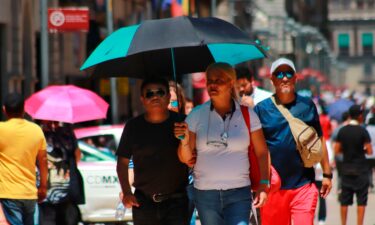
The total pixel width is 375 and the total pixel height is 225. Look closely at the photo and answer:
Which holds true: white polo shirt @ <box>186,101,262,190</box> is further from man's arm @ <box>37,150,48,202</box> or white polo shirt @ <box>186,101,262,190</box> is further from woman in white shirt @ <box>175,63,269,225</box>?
man's arm @ <box>37,150,48,202</box>

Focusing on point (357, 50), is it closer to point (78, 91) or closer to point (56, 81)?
point (56, 81)

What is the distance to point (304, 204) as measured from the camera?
9.80 m

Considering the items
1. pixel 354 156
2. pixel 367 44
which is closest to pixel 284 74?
pixel 354 156

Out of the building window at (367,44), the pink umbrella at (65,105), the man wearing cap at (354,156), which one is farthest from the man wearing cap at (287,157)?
the building window at (367,44)

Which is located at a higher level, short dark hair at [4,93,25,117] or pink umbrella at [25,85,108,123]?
short dark hair at [4,93,25,117]

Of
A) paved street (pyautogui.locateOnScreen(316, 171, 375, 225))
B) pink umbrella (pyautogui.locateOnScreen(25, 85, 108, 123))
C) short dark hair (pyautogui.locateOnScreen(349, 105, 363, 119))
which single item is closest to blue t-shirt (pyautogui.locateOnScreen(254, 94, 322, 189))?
Answer: pink umbrella (pyautogui.locateOnScreen(25, 85, 108, 123))

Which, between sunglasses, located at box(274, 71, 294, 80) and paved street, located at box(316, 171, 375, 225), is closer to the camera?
sunglasses, located at box(274, 71, 294, 80)

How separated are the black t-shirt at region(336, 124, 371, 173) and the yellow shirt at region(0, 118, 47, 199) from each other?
22.6 ft

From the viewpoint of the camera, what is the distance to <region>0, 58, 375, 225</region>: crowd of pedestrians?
8492 millimetres

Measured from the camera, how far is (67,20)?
22969 mm

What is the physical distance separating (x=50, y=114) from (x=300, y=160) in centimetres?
347

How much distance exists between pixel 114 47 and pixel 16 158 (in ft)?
7.15

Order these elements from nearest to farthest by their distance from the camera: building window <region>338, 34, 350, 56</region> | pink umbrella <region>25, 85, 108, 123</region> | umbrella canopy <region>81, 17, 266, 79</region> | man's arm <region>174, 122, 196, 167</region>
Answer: man's arm <region>174, 122, 196, 167</region>, umbrella canopy <region>81, 17, 266, 79</region>, pink umbrella <region>25, 85, 108, 123</region>, building window <region>338, 34, 350, 56</region>

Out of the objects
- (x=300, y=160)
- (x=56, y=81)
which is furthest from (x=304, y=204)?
(x=56, y=81)
